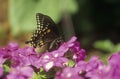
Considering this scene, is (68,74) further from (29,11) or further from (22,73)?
(29,11)

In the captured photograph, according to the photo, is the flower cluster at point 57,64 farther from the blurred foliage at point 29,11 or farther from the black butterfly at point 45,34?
the blurred foliage at point 29,11

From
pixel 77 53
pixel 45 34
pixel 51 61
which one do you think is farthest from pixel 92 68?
pixel 45 34

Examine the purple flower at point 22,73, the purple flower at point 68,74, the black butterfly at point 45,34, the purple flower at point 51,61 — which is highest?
the black butterfly at point 45,34

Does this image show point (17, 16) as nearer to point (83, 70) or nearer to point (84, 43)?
point (84, 43)

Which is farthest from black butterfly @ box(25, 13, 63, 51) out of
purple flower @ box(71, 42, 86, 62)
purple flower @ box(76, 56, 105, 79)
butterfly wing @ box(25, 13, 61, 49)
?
purple flower @ box(76, 56, 105, 79)

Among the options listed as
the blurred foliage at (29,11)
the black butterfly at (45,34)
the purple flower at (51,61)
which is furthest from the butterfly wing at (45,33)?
the blurred foliage at (29,11)

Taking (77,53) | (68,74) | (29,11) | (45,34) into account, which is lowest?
(68,74)

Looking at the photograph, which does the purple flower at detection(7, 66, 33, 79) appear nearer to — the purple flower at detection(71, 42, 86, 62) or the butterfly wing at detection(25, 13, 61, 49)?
the purple flower at detection(71, 42, 86, 62)
